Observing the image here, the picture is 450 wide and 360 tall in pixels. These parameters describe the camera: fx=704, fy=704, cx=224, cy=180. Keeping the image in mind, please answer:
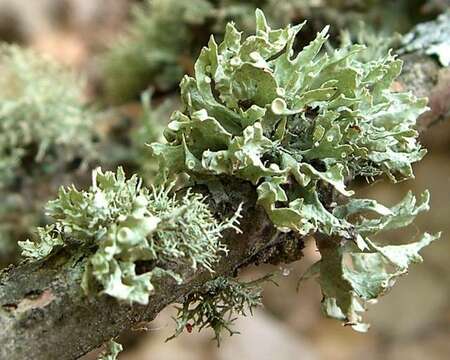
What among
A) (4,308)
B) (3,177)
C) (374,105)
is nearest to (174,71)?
(3,177)

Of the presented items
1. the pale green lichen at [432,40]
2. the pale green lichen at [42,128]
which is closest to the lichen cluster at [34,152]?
the pale green lichen at [42,128]

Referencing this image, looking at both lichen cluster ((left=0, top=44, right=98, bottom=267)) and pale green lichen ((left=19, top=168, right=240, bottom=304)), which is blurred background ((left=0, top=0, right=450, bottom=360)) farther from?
pale green lichen ((left=19, top=168, right=240, bottom=304))

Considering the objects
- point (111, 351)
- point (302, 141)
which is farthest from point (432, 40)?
point (111, 351)

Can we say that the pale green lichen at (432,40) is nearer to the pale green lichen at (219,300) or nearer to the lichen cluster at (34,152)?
the pale green lichen at (219,300)

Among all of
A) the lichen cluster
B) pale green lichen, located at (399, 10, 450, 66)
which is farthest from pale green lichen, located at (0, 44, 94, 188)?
pale green lichen, located at (399, 10, 450, 66)

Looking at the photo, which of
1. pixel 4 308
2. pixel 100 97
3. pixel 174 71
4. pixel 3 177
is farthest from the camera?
pixel 100 97

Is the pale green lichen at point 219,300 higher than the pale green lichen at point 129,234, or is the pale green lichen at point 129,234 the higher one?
the pale green lichen at point 129,234

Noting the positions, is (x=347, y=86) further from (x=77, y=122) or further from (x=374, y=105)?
(x=77, y=122)
